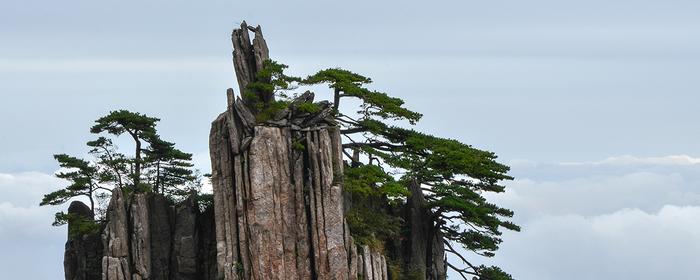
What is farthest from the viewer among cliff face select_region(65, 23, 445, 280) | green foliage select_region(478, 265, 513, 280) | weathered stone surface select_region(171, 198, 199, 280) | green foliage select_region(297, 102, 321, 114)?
green foliage select_region(478, 265, 513, 280)

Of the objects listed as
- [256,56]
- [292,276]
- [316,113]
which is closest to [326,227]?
[292,276]

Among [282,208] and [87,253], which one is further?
[87,253]

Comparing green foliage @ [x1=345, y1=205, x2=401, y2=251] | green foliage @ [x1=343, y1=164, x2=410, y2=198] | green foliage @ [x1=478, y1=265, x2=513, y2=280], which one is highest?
green foliage @ [x1=343, y1=164, x2=410, y2=198]

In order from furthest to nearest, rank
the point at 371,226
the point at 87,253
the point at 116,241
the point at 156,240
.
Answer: the point at 87,253 < the point at 156,240 < the point at 116,241 < the point at 371,226

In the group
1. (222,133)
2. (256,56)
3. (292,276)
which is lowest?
(292,276)

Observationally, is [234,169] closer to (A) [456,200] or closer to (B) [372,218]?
Answer: (B) [372,218]

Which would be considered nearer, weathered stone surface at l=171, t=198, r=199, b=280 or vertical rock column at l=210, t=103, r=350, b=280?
vertical rock column at l=210, t=103, r=350, b=280

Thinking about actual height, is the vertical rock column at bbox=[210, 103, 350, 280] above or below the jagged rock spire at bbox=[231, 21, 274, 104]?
below

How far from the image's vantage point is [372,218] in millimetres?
52531

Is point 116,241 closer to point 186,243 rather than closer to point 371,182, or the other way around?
point 186,243

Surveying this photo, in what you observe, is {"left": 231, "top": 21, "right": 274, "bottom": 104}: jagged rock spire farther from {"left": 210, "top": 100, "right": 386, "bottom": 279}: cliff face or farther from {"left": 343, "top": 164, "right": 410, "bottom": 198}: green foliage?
{"left": 343, "top": 164, "right": 410, "bottom": 198}: green foliage

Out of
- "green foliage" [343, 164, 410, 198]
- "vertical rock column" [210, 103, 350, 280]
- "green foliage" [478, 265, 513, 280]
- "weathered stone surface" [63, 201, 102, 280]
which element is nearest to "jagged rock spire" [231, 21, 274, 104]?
"vertical rock column" [210, 103, 350, 280]

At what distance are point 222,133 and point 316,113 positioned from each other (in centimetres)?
431

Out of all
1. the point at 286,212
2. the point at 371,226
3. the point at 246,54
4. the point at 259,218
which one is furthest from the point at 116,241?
the point at 371,226
